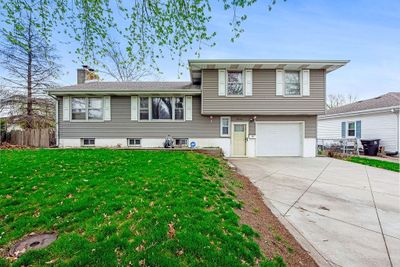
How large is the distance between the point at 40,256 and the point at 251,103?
11.4 m

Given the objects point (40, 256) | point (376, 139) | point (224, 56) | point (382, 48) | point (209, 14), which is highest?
point (382, 48)

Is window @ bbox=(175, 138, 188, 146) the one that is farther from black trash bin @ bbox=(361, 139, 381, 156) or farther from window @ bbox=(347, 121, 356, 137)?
window @ bbox=(347, 121, 356, 137)

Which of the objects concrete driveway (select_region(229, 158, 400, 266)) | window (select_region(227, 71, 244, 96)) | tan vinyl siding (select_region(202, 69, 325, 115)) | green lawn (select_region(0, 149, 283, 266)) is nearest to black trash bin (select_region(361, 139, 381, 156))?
tan vinyl siding (select_region(202, 69, 325, 115))

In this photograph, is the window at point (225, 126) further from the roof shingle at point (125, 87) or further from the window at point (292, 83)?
the window at point (292, 83)

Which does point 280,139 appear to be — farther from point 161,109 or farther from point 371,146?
point 161,109

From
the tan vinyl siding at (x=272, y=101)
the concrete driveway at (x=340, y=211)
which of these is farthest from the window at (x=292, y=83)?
the concrete driveway at (x=340, y=211)

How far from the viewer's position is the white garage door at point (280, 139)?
12.9 meters

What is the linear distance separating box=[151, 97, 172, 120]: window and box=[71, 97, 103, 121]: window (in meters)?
3.14

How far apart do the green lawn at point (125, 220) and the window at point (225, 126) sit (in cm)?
739

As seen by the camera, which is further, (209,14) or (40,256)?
(209,14)

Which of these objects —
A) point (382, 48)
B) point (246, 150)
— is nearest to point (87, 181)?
point (246, 150)

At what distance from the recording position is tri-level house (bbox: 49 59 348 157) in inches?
483

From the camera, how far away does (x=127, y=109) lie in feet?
42.2

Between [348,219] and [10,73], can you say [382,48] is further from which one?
[10,73]
